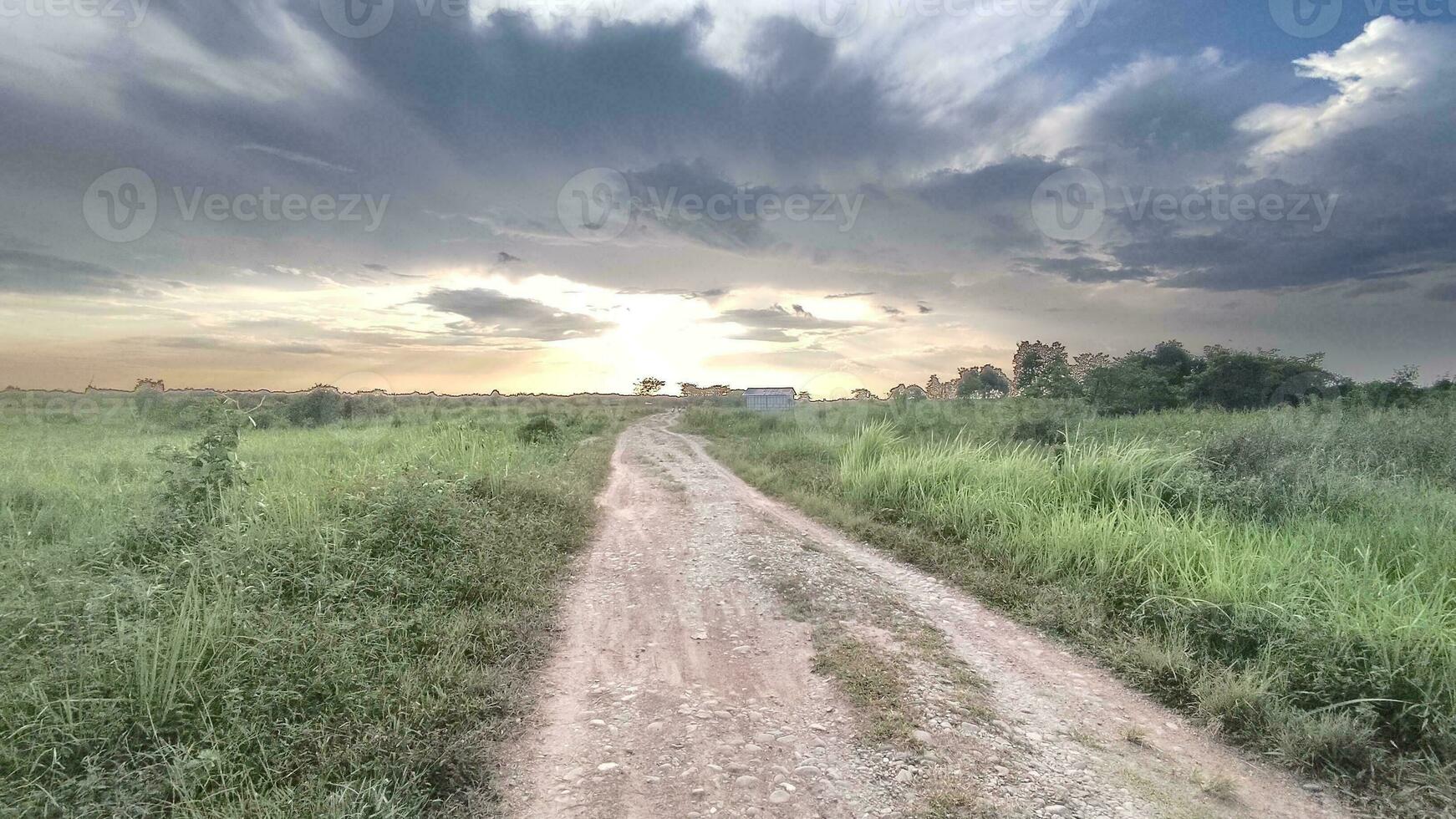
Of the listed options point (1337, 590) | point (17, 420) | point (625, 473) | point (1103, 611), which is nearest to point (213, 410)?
point (625, 473)

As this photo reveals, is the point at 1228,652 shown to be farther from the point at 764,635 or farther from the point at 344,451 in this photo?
the point at 344,451

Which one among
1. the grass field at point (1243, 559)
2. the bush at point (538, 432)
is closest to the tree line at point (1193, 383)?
the grass field at point (1243, 559)

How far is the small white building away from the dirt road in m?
41.9

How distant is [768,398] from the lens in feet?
169

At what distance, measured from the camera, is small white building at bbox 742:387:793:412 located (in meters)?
49.7

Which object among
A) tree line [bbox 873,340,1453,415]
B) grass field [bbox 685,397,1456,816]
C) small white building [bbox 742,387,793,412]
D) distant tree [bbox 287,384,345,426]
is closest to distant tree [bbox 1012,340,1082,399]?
tree line [bbox 873,340,1453,415]

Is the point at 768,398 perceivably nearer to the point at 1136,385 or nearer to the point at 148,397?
the point at 1136,385

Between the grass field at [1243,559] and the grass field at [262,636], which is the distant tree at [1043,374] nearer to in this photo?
the grass field at [1243,559]

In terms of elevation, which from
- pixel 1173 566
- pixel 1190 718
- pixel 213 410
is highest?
pixel 213 410

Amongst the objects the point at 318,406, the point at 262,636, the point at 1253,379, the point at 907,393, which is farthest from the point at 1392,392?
the point at 318,406

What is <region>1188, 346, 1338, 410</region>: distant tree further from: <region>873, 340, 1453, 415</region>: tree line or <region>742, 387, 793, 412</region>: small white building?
<region>742, 387, 793, 412</region>: small white building

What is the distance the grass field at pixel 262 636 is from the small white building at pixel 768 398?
41.3 m

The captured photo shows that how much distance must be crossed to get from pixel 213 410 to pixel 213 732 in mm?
5046

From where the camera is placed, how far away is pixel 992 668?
4727 millimetres
